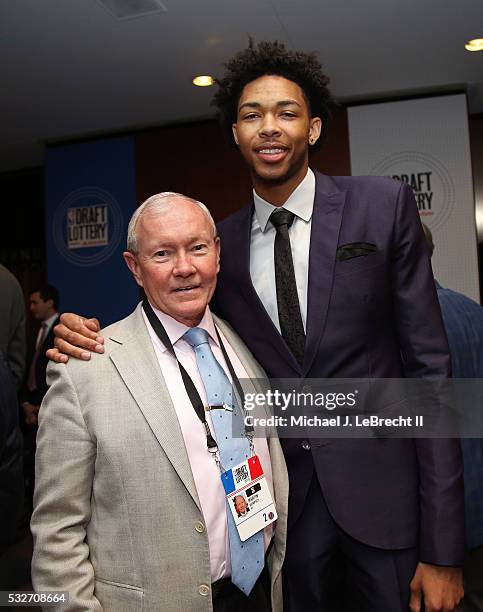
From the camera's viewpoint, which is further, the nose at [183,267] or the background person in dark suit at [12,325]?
the background person in dark suit at [12,325]

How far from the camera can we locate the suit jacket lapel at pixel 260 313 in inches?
54.9

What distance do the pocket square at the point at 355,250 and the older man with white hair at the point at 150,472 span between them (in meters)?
0.31

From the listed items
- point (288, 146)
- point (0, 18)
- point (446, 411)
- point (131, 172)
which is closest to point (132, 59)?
point (0, 18)

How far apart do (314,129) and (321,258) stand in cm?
43

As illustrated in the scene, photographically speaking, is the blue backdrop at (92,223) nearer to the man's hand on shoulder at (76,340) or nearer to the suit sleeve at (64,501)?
the man's hand on shoulder at (76,340)

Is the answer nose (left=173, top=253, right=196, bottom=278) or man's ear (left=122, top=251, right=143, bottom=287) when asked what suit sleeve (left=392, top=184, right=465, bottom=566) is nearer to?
nose (left=173, top=253, right=196, bottom=278)

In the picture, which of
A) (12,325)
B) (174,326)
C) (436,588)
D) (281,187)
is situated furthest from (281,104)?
(12,325)

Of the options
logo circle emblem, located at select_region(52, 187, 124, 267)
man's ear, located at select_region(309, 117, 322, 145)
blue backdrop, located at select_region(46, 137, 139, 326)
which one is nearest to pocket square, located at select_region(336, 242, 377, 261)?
man's ear, located at select_region(309, 117, 322, 145)

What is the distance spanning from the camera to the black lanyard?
4.13ft

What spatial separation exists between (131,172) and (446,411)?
4325mm

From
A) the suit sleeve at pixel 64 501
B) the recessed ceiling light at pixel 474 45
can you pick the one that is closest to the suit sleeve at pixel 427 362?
the suit sleeve at pixel 64 501

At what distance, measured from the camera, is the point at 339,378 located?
53.7 inches

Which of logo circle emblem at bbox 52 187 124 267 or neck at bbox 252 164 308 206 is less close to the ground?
logo circle emblem at bbox 52 187 124 267

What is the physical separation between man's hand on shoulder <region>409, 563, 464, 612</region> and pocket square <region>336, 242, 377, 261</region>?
694 millimetres
